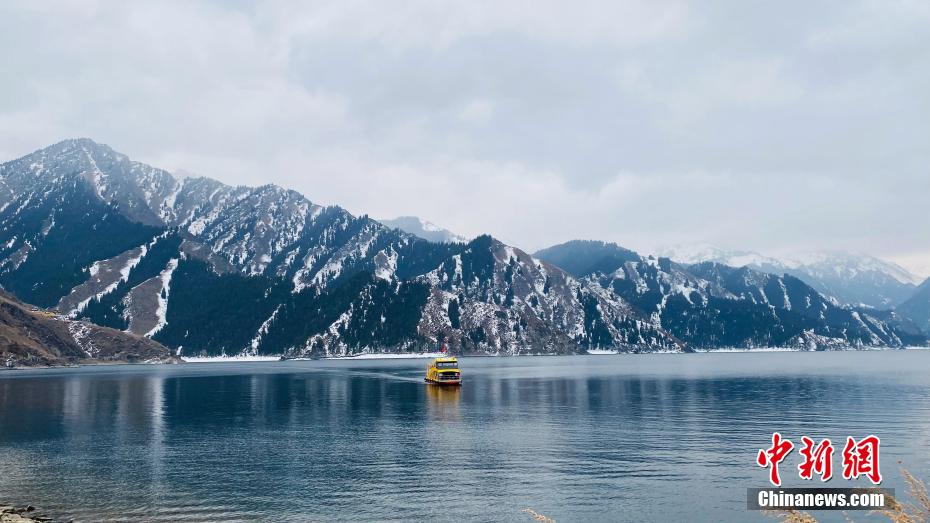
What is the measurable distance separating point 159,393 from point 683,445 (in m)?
151

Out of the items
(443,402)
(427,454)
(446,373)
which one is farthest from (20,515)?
(446,373)

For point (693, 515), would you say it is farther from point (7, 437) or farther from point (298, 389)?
point (298, 389)

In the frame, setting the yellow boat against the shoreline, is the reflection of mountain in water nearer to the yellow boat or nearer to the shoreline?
the yellow boat

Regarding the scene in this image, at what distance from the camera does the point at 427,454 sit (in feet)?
271

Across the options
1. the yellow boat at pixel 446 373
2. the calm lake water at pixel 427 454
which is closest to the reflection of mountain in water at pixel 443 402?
the calm lake water at pixel 427 454

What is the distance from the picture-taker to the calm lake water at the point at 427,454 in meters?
57.7

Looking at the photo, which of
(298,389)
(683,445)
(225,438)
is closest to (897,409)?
(683,445)

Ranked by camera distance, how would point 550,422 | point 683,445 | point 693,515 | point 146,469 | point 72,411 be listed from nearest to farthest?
point 693,515 < point 146,469 < point 683,445 < point 550,422 < point 72,411

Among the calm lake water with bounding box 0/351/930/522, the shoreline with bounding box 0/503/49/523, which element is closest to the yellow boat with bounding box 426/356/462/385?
the calm lake water with bounding box 0/351/930/522

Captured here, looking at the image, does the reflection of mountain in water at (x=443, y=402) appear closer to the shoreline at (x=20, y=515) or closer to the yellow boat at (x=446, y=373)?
the yellow boat at (x=446, y=373)

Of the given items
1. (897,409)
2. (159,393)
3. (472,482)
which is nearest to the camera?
(472,482)

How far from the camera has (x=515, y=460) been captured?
255 ft

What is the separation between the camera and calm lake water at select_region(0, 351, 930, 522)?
57719mm

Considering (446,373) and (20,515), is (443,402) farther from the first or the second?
(20,515)
